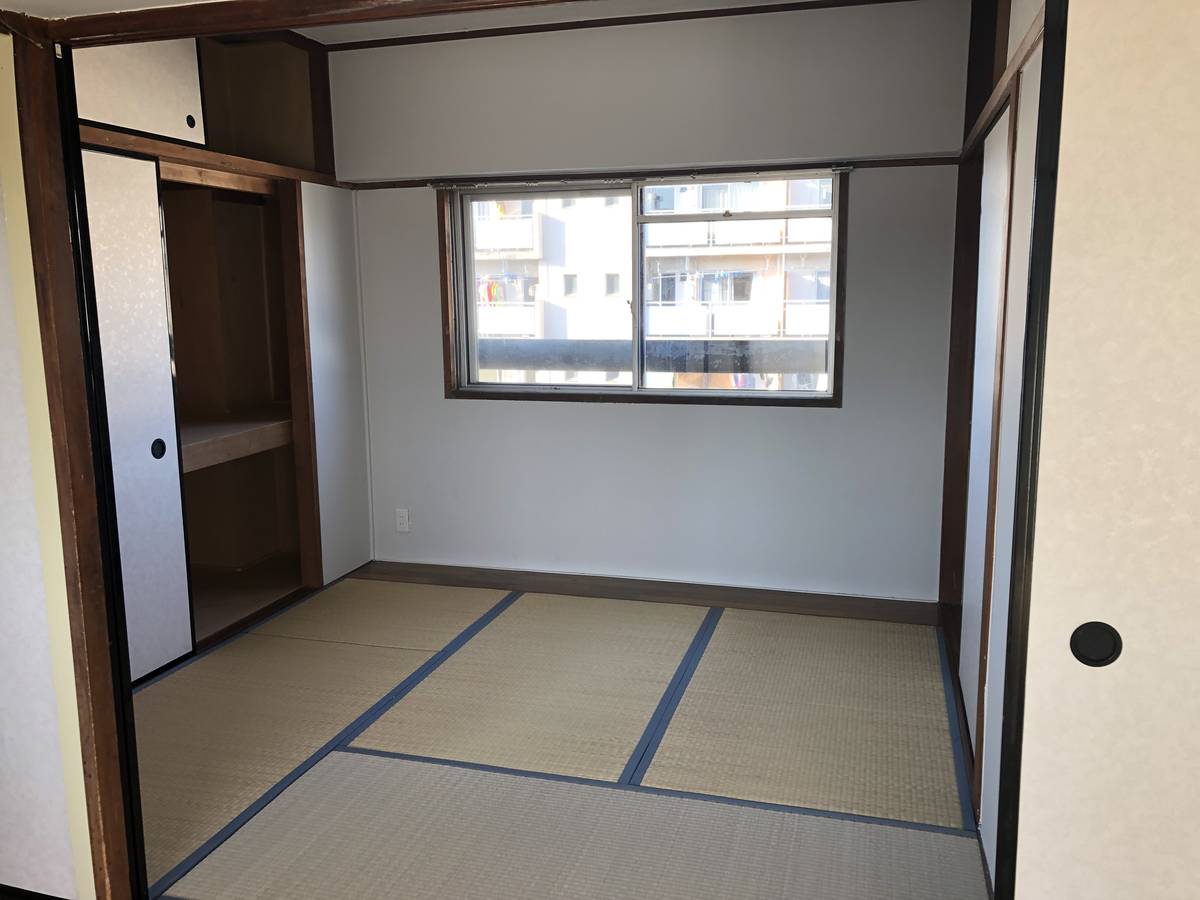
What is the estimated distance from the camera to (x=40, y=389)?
1.95 m

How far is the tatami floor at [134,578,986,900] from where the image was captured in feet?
7.68

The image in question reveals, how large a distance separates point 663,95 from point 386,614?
8.61ft

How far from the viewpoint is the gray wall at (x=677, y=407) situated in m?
4.00

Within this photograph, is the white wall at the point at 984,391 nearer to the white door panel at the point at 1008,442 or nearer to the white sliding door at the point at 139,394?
the white door panel at the point at 1008,442

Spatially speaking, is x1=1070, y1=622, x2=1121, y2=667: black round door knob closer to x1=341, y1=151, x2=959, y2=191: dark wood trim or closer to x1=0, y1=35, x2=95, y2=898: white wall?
x1=0, y1=35, x2=95, y2=898: white wall

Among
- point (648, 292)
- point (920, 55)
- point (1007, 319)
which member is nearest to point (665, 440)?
point (648, 292)

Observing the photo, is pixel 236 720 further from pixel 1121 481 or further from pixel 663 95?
pixel 663 95

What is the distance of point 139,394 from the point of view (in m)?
3.38

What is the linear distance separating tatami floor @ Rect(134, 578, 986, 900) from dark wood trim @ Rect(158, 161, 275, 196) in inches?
73.6

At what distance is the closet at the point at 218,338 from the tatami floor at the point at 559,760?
523 millimetres

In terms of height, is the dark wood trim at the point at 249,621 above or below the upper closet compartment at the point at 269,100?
below

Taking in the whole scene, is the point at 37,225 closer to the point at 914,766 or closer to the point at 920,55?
the point at 914,766

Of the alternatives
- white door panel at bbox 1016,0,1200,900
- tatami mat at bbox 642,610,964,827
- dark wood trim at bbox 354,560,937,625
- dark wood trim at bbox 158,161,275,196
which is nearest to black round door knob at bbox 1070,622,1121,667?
white door panel at bbox 1016,0,1200,900

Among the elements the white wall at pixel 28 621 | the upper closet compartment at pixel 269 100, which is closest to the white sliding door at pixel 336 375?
the upper closet compartment at pixel 269 100
